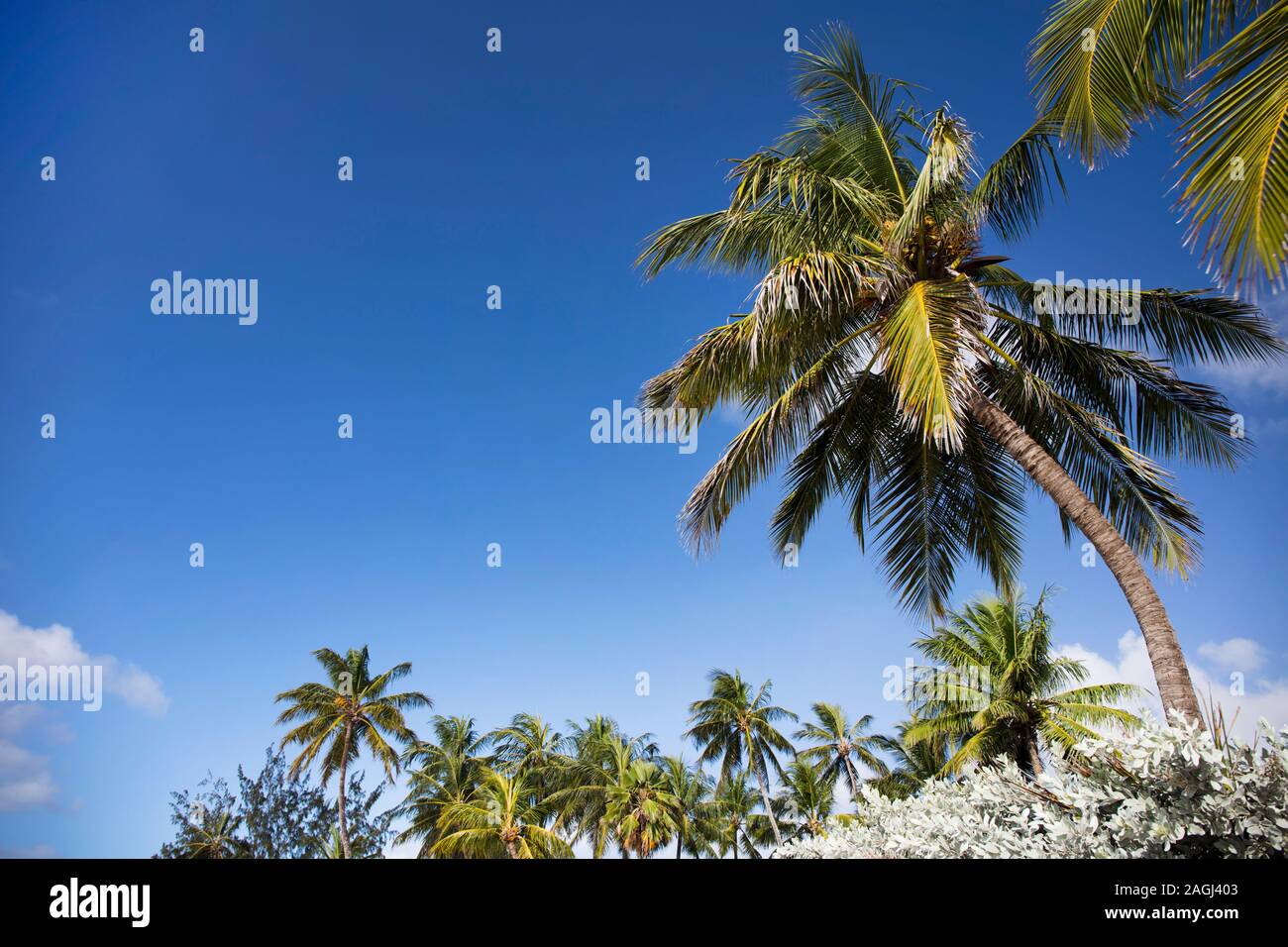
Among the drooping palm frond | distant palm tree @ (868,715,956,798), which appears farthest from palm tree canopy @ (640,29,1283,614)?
distant palm tree @ (868,715,956,798)

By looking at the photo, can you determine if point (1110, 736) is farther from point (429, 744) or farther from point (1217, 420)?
point (429, 744)

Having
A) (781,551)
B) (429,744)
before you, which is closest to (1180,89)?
(781,551)

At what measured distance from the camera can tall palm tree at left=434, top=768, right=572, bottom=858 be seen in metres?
25.5

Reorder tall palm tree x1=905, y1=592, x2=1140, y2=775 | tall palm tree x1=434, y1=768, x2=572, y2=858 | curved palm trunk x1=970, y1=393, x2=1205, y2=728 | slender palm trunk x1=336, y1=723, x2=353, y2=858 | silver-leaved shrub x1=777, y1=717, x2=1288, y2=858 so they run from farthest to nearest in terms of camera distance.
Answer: slender palm trunk x1=336, y1=723, x2=353, y2=858
tall palm tree x1=434, y1=768, x2=572, y2=858
tall palm tree x1=905, y1=592, x2=1140, y2=775
curved palm trunk x1=970, y1=393, x2=1205, y2=728
silver-leaved shrub x1=777, y1=717, x2=1288, y2=858

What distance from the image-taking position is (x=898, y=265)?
27.3ft

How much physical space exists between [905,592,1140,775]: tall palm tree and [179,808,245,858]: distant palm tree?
88.5 ft

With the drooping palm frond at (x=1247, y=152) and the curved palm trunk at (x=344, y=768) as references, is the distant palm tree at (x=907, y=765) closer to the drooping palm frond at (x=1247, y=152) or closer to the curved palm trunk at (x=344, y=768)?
the curved palm trunk at (x=344, y=768)

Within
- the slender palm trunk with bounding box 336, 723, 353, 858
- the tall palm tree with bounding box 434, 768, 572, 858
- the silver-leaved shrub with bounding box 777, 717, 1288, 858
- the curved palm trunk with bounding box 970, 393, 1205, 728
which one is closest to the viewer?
the silver-leaved shrub with bounding box 777, 717, 1288, 858

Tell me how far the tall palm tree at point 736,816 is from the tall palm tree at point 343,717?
13823 millimetres

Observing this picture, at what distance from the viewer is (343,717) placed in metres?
30.4

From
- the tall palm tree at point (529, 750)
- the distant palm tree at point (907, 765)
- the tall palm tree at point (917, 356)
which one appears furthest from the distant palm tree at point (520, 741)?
the tall palm tree at point (917, 356)

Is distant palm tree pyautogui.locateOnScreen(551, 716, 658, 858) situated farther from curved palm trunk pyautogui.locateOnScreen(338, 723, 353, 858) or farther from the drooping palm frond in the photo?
the drooping palm frond
